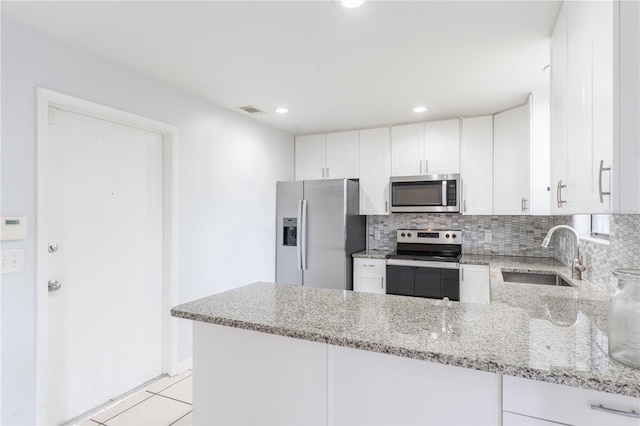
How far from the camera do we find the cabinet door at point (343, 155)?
4.09m

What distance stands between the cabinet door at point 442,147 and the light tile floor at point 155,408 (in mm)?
3084

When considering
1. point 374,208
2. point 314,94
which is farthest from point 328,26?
point 374,208

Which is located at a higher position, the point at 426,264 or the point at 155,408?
the point at 426,264

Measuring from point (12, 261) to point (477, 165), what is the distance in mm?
3754

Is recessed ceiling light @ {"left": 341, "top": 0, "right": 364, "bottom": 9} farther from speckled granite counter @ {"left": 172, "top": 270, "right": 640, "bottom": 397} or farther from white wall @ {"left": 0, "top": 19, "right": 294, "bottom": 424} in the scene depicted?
white wall @ {"left": 0, "top": 19, "right": 294, "bottom": 424}

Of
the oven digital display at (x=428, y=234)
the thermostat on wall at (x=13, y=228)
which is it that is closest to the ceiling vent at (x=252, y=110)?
the thermostat on wall at (x=13, y=228)

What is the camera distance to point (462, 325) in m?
1.23

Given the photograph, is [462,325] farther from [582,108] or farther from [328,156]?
[328,156]

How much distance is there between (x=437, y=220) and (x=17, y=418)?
151 inches

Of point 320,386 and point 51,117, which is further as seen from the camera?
point 51,117

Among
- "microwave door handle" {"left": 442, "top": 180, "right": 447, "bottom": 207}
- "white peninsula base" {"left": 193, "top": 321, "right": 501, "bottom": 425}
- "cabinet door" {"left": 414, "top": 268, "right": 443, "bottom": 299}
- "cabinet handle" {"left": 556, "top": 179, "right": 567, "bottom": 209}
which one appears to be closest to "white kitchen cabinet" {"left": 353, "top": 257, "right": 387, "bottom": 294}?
"cabinet door" {"left": 414, "top": 268, "right": 443, "bottom": 299}

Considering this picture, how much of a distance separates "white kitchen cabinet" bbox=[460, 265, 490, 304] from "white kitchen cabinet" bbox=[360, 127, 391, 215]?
1080mm

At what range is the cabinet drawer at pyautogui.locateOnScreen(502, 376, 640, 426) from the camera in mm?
858

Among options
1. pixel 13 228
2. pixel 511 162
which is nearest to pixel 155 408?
pixel 13 228
